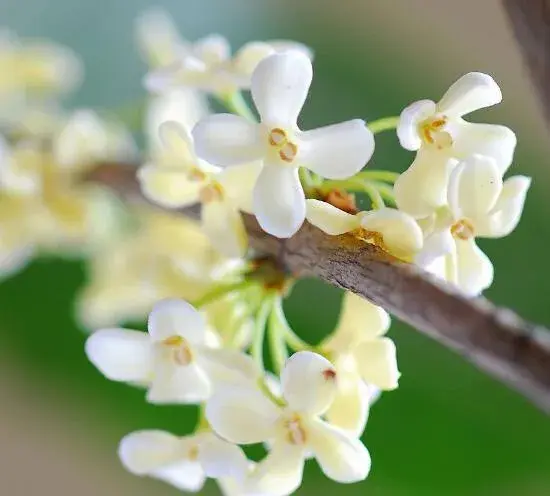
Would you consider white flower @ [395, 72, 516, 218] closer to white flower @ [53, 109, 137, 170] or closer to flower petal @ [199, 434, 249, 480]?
flower petal @ [199, 434, 249, 480]

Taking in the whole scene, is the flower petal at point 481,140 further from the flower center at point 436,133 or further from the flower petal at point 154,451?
the flower petal at point 154,451

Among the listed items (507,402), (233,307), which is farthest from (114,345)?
(507,402)

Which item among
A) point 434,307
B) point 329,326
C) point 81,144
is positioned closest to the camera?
point 434,307

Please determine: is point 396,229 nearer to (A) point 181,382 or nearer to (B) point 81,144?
(A) point 181,382

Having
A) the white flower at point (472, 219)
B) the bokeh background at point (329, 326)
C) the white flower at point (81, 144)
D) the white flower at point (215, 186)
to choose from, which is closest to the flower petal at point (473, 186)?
the white flower at point (472, 219)

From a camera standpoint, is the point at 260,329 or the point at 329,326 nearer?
the point at 260,329

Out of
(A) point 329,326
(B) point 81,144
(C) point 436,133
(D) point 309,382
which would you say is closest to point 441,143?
(C) point 436,133
